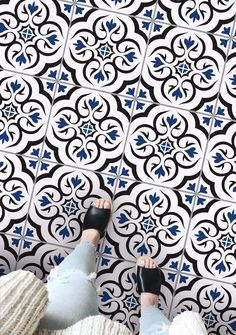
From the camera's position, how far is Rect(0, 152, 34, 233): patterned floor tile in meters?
1.38

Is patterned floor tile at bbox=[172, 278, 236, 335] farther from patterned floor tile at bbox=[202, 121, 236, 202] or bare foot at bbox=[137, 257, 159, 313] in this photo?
patterned floor tile at bbox=[202, 121, 236, 202]

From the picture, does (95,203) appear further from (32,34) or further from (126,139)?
(32,34)

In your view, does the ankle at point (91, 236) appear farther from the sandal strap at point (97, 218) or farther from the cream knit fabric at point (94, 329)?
the cream knit fabric at point (94, 329)

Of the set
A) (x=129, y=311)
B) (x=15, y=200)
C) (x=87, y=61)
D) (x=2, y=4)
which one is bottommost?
(x=129, y=311)

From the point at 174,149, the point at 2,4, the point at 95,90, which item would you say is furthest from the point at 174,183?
the point at 2,4

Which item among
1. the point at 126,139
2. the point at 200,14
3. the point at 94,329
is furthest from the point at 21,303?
the point at 200,14

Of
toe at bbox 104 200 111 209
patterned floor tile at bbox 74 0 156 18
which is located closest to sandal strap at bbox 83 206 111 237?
toe at bbox 104 200 111 209

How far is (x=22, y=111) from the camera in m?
1.36

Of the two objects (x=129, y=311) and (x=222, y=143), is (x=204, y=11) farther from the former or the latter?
(x=129, y=311)

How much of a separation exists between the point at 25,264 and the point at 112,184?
32 cm

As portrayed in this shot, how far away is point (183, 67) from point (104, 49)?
205 mm

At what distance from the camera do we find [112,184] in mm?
1385

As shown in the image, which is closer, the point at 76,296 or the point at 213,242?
the point at 76,296

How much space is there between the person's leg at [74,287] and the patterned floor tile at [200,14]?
498 millimetres
